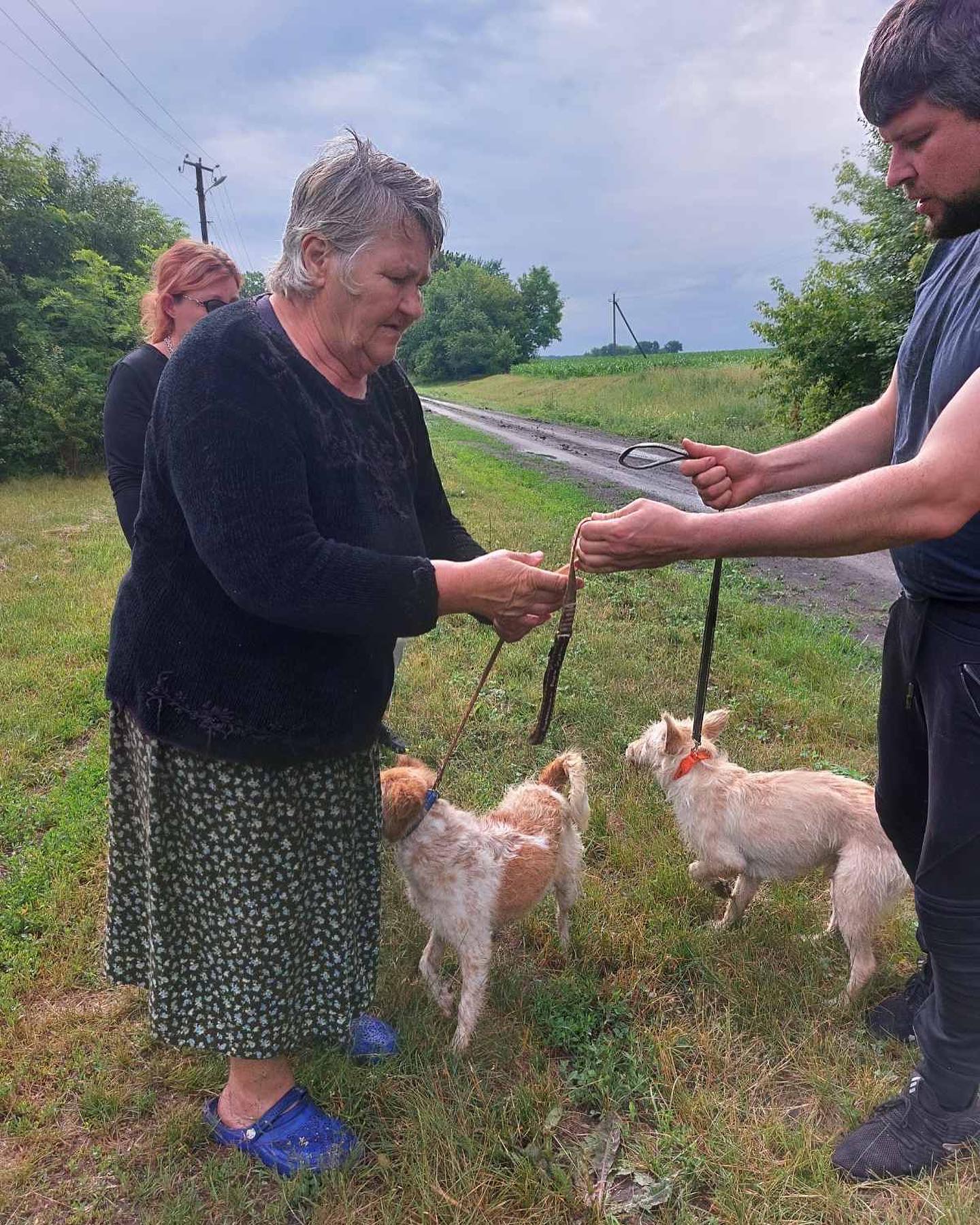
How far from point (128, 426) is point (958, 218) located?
3.04 metres

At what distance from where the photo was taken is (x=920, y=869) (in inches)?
85.4

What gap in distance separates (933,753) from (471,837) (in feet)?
5.49

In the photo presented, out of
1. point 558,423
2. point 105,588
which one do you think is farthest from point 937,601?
point 558,423

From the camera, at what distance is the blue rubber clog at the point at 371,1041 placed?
8.95 feet

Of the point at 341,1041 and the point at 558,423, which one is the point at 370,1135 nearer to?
the point at 341,1041

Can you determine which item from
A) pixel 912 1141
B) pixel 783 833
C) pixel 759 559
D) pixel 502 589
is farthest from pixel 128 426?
pixel 759 559

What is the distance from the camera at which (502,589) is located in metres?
2.13

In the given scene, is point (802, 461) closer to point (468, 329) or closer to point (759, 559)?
point (759, 559)

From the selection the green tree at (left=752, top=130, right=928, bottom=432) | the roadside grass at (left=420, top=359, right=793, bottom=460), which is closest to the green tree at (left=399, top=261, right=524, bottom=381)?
the roadside grass at (left=420, top=359, right=793, bottom=460)

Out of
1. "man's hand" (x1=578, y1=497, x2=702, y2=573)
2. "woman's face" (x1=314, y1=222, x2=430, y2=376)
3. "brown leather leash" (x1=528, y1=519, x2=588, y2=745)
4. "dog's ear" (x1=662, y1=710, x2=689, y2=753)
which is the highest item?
"woman's face" (x1=314, y1=222, x2=430, y2=376)

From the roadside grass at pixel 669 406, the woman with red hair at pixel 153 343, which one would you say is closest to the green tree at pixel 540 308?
the roadside grass at pixel 669 406

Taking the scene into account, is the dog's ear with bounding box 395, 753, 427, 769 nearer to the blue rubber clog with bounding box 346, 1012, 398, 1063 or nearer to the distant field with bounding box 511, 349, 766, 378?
the blue rubber clog with bounding box 346, 1012, 398, 1063

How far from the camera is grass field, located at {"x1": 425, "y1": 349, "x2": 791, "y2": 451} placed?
1966cm

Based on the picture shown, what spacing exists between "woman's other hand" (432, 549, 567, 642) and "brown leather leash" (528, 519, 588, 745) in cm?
3
